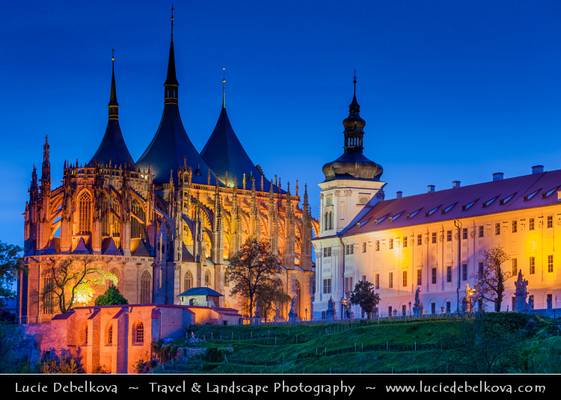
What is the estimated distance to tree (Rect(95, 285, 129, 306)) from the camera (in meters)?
120

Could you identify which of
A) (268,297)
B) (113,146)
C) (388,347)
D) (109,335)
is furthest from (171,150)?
(388,347)

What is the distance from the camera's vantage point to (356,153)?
131 m

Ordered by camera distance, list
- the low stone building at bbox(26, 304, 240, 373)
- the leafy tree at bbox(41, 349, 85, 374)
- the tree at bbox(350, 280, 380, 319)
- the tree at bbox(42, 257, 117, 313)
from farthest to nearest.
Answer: the tree at bbox(42, 257, 117, 313)
the tree at bbox(350, 280, 380, 319)
the low stone building at bbox(26, 304, 240, 373)
the leafy tree at bbox(41, 349, 85, 374)

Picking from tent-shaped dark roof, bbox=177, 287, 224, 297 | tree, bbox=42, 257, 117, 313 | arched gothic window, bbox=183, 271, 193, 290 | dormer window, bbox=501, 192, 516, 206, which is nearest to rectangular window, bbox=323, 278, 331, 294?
tent-shaped dark roof, bbox=177, 287, 224, 297

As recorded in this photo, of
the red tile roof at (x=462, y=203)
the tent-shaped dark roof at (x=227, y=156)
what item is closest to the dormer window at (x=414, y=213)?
the red tile roof at (x=462, y=203)

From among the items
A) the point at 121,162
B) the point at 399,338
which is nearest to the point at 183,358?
the point at 399,338

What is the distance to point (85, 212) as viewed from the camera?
134875 millimetres

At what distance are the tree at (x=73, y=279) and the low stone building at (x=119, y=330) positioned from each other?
9811 mm

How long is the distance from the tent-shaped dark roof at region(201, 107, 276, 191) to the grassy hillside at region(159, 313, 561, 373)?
47.9 meters

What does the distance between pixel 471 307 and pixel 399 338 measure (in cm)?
995

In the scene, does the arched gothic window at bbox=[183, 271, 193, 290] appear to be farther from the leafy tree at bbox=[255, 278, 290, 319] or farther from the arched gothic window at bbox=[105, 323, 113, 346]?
the arched gothic window at bbox=[105, 323, 113, 346]

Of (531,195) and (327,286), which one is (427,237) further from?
(327,286)
